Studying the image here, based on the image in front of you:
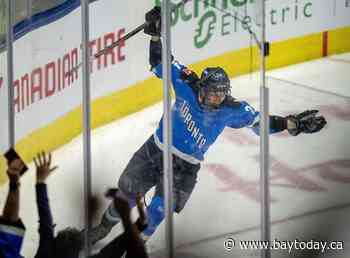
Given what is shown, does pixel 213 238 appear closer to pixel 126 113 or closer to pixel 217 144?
pixel 217 144

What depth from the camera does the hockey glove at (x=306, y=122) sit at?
2281 millimetres

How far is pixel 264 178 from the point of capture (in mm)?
2379

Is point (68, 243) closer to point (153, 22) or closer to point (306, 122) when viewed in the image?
point (153, 22)

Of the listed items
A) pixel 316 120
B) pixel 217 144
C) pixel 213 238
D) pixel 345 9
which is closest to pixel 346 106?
pixel 316 120

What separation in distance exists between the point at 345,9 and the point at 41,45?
105 cm

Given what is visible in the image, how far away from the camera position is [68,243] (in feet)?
8.83

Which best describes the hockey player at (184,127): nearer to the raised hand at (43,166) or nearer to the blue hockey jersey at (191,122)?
the blue hockey jersey at (191,122)

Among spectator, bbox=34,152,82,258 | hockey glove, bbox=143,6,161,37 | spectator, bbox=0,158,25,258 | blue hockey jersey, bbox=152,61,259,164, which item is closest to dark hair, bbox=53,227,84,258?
spectator, bbox=34,152,82,258

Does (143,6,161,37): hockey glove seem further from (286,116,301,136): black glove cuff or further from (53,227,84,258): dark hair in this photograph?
(53,227,84,258): dark hair
